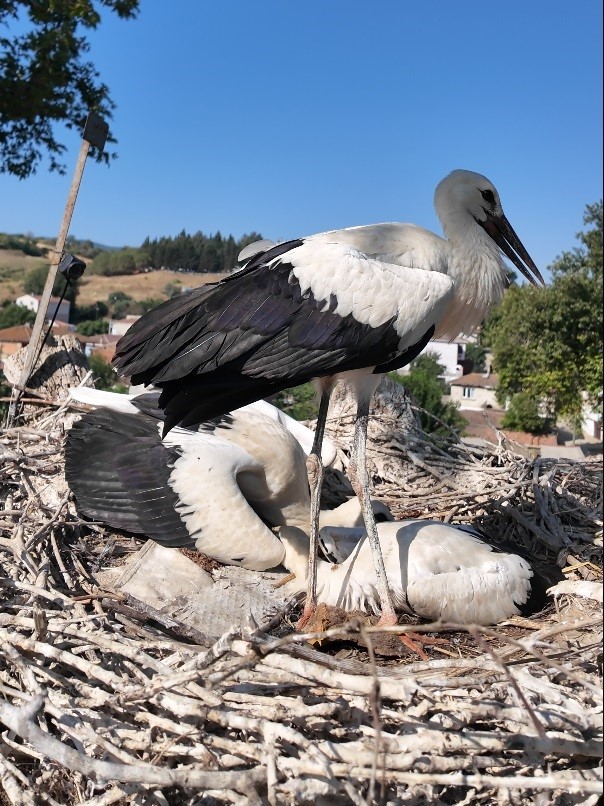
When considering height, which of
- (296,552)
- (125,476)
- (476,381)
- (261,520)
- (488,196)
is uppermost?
(476,381)

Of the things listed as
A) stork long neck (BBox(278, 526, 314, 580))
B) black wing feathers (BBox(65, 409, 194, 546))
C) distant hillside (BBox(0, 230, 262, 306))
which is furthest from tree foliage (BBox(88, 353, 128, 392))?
distant hillside (BBox(0, 230, 262, 306))

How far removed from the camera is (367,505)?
11.0 ft

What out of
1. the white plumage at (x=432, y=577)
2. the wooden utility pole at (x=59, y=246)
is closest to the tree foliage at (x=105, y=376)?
the wooden utility pole at (x=59, y=246)

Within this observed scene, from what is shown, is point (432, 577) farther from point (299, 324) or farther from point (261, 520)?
point (299, 324)

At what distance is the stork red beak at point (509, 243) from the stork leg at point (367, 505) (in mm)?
1051

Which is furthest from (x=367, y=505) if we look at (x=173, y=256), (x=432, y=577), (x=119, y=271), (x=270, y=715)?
(x=119, y=271)

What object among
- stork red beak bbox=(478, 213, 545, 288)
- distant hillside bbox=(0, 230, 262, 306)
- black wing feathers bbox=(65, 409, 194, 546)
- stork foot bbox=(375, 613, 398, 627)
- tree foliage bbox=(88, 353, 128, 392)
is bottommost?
stork foot bbox=(375, 613, 398, 627)

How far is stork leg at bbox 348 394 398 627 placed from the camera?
10.5 feet

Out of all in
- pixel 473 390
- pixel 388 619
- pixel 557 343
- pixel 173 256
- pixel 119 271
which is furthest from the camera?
pixel 119 271

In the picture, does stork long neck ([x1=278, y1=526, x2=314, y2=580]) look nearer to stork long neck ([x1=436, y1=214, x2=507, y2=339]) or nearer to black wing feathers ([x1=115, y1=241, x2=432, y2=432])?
black wing feathers ([x1=115, y1=241, x2=432, y2=432])

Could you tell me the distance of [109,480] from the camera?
374 cm

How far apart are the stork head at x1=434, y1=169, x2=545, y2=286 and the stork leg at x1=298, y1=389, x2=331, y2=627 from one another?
957 mm

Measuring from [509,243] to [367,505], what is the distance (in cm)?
146

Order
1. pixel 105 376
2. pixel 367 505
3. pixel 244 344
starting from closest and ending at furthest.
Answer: pixel 244 344, pixel 367 505, pixel 105 376
